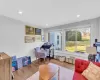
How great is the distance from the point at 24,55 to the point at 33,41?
3.36 feet

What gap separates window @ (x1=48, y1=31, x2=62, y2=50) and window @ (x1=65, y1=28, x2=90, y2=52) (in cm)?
54

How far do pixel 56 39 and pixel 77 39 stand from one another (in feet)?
5.26

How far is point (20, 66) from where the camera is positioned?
4180mm

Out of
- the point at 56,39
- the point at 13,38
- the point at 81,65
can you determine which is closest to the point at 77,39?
the point at 56,39

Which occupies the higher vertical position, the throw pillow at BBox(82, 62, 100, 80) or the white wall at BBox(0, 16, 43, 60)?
the white wall at BBox(0, 16, 43, 60)

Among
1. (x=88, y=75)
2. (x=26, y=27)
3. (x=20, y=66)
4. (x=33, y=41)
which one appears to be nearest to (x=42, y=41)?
(x=33, y=41)

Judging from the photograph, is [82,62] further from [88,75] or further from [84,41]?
[84,41]

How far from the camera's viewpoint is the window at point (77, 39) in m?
4.64

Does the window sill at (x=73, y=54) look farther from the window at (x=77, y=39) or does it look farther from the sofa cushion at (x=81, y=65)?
the sofa cushion at (x=81, y=65)

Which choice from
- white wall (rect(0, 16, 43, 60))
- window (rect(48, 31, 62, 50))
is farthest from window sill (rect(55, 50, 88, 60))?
white wall (rect(0, 16, 43, 60))

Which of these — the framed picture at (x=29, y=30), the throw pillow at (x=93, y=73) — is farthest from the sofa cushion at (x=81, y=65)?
the framed picture at (x=29, y=30)

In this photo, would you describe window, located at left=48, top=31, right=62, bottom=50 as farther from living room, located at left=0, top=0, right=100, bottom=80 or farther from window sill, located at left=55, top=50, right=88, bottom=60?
window sill, located at left=55, top=50, right=88, bottom=60

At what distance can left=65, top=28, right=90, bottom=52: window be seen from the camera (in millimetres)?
4645

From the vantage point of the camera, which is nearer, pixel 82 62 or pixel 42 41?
pixel 82 62
